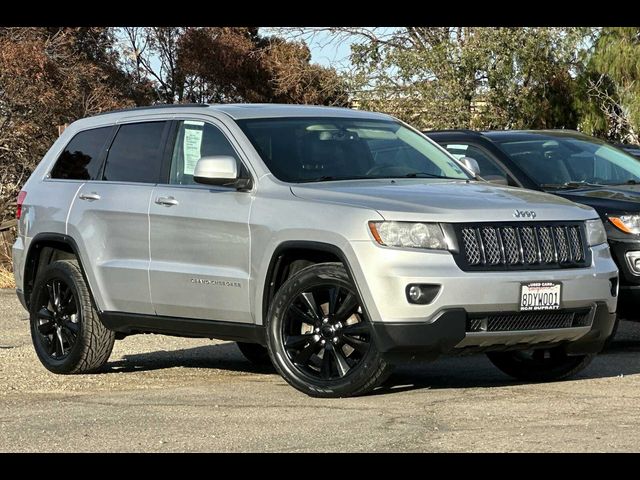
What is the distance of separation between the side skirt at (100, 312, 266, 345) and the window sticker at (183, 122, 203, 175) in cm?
101

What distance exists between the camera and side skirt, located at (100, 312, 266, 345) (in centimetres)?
905

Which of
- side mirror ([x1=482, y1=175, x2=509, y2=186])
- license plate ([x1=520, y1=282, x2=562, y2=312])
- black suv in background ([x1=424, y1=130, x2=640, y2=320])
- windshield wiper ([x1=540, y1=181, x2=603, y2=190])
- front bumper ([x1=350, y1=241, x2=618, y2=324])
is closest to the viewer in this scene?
front bumper ([x1=350, y1=241, x2=618, y2=324])

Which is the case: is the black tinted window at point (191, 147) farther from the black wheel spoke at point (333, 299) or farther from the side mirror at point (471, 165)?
the side mirror at point (471, 165)

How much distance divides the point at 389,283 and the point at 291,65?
27.7 m

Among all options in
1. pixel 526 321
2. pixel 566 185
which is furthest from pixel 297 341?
pixel 566 185

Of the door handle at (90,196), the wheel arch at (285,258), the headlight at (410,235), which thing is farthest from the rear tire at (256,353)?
the headlight at (410,235)

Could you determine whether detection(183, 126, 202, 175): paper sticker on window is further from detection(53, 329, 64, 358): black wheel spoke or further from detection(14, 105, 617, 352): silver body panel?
detection(53, 329, 64, 358): black wheel spoke

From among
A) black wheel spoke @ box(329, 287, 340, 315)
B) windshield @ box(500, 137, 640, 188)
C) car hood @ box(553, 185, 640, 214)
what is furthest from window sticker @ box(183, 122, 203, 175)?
windshield @ box(500, 137, 640, 188)

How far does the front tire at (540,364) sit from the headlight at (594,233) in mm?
811

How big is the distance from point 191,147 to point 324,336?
1.84 metres

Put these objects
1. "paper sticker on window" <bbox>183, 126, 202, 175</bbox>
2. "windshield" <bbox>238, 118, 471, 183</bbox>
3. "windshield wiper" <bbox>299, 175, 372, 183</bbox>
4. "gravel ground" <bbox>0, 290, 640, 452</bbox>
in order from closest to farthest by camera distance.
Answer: "gravel ground" <bbox>0, 290, 640, 452</bbox>, "windshield wiper" <bbox>299, 175, 372, 183</bbox>, "windshield" <bbox>238, 118, 471, 183</bbox>, "paper sticker on window" <bbox>183, 126, 202, 175</bbox>

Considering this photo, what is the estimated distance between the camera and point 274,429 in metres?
7.56
